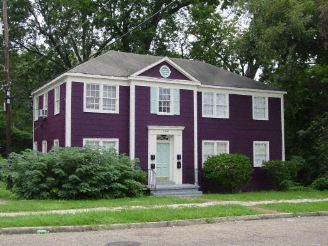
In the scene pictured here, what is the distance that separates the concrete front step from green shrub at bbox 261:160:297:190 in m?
4.66

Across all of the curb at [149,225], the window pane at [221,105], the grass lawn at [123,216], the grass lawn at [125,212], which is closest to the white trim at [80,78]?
the window pane at [221,105]

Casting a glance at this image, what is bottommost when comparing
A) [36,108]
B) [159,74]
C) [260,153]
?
[260,153]

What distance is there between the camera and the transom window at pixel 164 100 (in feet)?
72.9

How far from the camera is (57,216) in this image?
11.8 m

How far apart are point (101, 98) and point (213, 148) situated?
657 centimetres

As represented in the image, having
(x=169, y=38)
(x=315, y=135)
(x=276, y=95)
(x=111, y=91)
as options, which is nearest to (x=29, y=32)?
(x=169, y=38)

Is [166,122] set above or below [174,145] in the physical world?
above

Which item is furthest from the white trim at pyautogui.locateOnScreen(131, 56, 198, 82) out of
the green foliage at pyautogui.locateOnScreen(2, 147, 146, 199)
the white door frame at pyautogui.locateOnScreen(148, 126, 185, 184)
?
the green foliage at pyautogui.locateOnScreen(2, 147, 146, 199)

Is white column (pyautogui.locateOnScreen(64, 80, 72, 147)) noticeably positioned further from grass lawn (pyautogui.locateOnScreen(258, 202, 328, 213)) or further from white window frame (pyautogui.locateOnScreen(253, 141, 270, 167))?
white window frame (pyautogui.locateOnScreen(253, 141, 270, 167))

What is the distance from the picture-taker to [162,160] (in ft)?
73.1

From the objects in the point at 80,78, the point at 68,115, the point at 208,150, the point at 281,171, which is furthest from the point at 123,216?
the point at 281,171

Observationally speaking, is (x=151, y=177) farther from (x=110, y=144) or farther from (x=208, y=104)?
(x=208, y=104)

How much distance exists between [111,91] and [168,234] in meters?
11.9

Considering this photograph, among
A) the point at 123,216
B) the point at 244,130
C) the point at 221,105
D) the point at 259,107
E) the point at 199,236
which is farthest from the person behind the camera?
the point at 259,107
